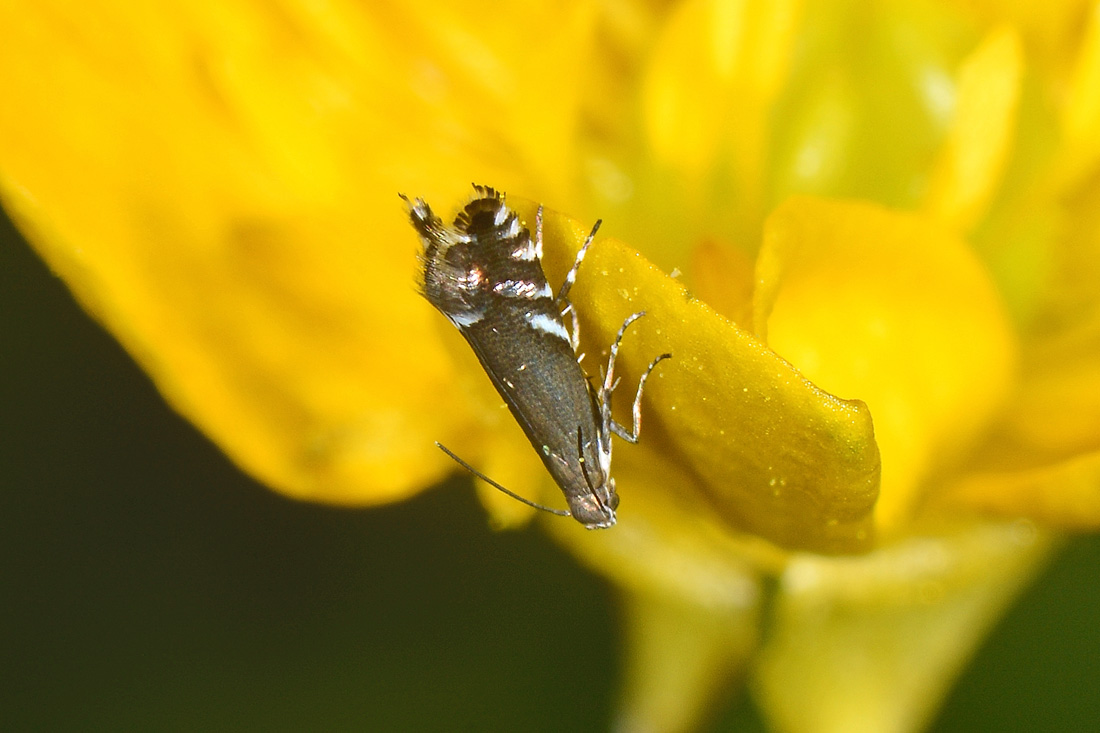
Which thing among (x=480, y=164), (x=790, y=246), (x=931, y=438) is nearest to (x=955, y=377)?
(x=931, y=438)

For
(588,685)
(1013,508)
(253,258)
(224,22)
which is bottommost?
(588,685)

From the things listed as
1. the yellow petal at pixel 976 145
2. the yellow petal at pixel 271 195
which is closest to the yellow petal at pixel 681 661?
the yellow petal at pixel 271 195

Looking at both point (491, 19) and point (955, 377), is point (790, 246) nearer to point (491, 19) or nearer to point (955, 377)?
point (955, 377)

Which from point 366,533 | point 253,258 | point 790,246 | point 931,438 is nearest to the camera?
point 790,246

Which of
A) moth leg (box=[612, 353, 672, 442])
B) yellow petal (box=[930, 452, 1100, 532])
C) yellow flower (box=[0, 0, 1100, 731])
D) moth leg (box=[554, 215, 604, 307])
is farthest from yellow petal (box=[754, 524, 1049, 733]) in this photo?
moth leg (box=[554, 215, 604, 307])

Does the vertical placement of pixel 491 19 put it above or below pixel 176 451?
above

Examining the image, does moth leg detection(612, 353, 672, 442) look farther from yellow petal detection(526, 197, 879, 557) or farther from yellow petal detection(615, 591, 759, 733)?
yellow petal detection(615, 591, 759, 733)

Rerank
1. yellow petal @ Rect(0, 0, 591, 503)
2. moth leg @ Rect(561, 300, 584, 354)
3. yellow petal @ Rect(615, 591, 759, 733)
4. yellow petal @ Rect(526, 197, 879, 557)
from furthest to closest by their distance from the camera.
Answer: yellow petal @ Rect(615, 591, 759, 733)
yellow petal @ Rect(0, 0, 591, 503)
moth leg @ Rect(561, 300, 584, 354)
yellow petal @ Rect(526, 197, 879, 557)

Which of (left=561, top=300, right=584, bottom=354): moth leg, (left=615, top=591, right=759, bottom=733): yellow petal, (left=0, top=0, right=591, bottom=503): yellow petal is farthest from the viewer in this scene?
(left=615, top=591, right=759, bottom=733): yellow petal
